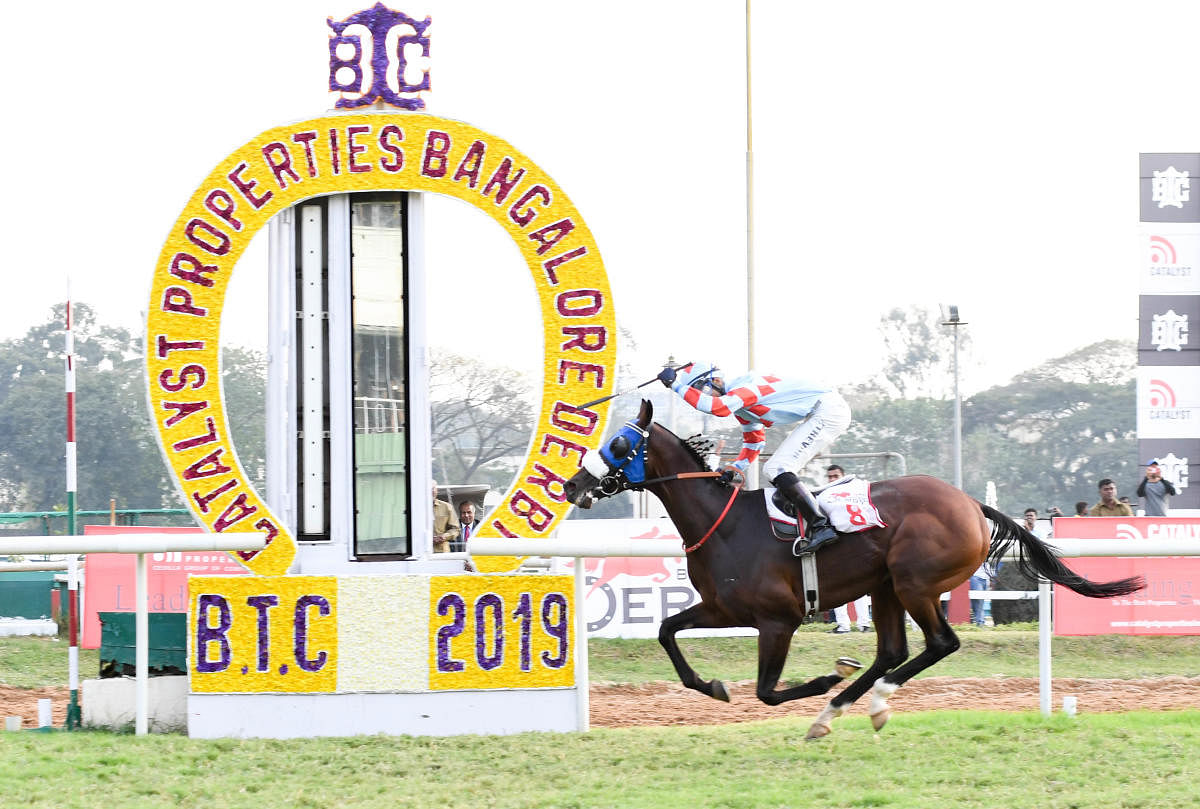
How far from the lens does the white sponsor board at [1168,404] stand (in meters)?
18.8

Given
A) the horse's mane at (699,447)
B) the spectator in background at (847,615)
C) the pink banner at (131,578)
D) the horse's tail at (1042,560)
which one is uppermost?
the horse's mane at (699,447)

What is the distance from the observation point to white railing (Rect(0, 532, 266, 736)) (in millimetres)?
6699

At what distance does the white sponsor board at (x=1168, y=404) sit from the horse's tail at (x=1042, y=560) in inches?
502

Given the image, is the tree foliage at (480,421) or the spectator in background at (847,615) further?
the tree foliage at (480,421)

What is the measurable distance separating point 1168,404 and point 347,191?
14.7 m

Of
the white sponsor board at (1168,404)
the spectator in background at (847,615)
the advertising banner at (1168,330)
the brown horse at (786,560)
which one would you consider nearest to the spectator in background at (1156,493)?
the spectator in background at (847,615)

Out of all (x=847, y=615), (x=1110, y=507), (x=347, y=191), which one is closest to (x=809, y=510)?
(x=347, y=191)

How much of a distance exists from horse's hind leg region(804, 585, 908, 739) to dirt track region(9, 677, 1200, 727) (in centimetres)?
107

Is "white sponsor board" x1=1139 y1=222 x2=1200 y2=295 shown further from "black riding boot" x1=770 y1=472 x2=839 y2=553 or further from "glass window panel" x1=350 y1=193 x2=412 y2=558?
"glass window panel" x1=350 y1=193 x2=412 y2=558

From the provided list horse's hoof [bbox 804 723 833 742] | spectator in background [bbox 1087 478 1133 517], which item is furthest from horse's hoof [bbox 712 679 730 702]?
spectator in background [bbox 1087 478 1133 517]

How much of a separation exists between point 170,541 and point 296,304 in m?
1.44

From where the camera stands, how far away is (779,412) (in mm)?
6684

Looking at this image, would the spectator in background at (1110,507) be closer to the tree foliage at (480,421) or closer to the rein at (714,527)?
the tree foliage at (480,421)

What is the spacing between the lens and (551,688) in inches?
278
